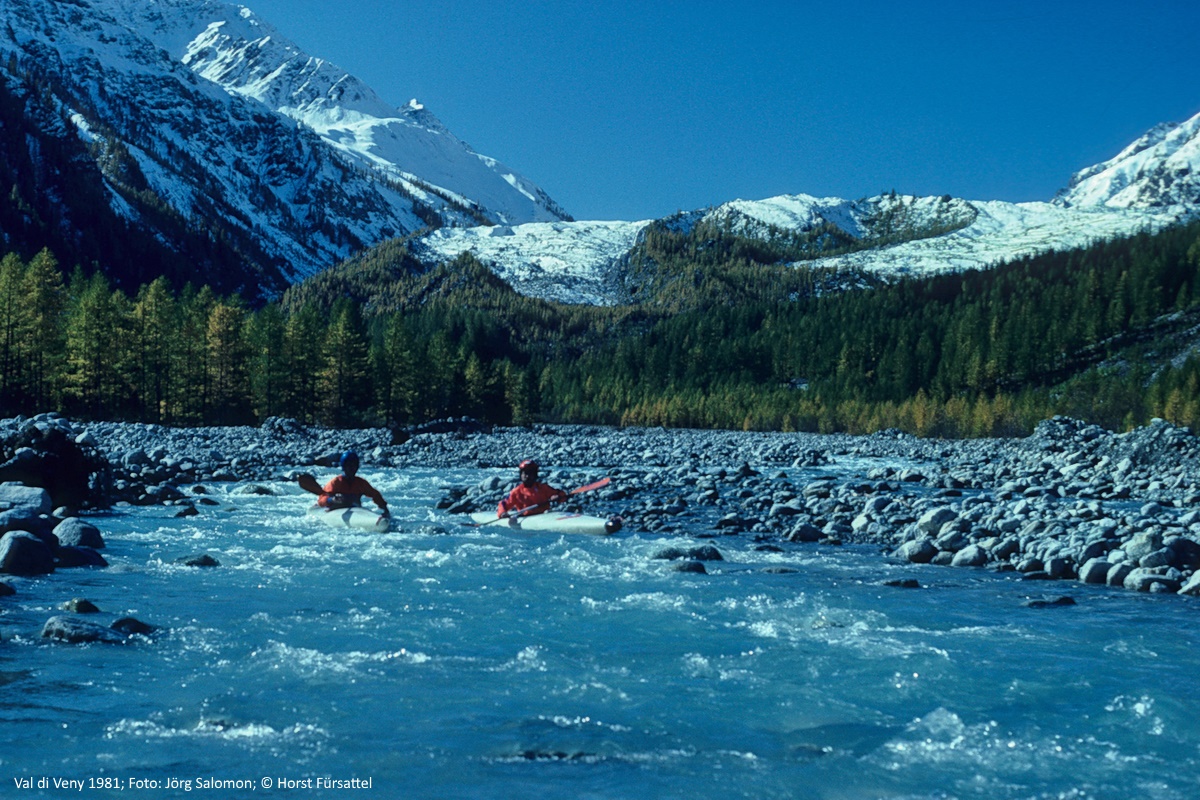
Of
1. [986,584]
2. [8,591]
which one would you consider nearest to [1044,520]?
[986,584]

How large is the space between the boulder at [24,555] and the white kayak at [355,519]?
283 inches

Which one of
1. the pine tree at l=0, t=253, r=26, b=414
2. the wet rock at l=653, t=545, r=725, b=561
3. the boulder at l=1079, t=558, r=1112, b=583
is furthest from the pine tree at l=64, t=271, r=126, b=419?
the boulder at l=1079, t=558, r=1112, b=583

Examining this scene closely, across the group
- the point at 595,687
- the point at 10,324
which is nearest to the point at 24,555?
the point at 595,687

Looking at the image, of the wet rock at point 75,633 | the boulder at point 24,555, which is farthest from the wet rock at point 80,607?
the boulder at point 24,555

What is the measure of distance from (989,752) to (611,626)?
5182mm

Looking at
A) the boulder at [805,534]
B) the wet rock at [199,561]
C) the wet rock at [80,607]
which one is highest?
the boulder at [805,534]

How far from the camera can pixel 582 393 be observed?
13638 cm

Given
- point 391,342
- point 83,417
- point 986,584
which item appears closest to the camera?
point 986,584

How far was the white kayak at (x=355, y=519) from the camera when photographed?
64.2ft

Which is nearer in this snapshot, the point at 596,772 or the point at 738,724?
the point at 596,772

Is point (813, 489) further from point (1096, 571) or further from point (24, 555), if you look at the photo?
point (24, 555)

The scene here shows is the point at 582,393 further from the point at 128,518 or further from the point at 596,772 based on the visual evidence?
the point at 596,772

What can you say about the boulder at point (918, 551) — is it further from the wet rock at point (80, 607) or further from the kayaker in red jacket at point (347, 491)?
the wet rock at point (80, 607)

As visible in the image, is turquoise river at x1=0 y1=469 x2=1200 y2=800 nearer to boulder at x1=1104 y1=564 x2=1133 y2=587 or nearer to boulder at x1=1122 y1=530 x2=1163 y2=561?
boulder at x1=1104 y1=564 x2=1133 y2=587
